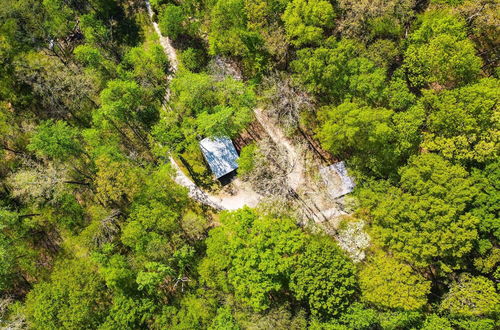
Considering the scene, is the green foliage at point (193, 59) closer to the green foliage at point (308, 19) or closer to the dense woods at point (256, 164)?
the dense woods at point (256, 164)

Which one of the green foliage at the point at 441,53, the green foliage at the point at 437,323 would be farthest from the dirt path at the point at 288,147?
the green foliage at the point at 437,323

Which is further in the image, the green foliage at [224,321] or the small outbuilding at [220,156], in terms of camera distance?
the small outbuilding at [220,156]

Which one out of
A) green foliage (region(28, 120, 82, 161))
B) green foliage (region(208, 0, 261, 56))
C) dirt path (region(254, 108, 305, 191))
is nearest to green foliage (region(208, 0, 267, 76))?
green foliage (region(208, 0, 261, 56))

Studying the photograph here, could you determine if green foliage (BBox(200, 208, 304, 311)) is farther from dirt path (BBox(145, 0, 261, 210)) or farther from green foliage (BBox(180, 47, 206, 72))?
green foliage (BBox(180, 47, 206, 72))

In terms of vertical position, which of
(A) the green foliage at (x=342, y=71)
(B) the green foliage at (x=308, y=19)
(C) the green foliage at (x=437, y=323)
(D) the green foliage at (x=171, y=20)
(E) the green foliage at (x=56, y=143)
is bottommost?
(C) the green foliage at (x=437, y=323)

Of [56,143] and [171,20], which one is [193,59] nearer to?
[171,20]

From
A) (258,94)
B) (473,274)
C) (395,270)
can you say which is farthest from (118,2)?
(473,274)
